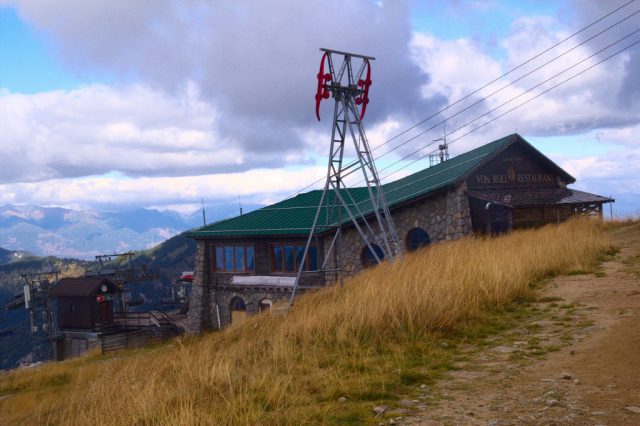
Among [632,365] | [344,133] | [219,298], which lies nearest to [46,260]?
[219,298]

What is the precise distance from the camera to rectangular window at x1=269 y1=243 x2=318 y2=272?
81.9 feet

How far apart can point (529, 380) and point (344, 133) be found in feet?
40.1

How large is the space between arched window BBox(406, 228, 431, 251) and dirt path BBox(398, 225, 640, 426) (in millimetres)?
13190

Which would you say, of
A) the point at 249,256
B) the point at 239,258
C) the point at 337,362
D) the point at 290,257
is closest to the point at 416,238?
the point at 290,257

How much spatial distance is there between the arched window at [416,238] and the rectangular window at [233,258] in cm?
895

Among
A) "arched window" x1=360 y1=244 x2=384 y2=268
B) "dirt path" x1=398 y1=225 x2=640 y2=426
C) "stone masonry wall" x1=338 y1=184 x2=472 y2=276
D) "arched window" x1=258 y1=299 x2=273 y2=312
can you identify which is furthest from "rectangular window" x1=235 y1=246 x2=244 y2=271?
"dirt path" x1=398 y1=225 x2=640 y2=426

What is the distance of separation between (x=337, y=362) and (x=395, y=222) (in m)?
16.4

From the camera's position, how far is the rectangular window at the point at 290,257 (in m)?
25.0

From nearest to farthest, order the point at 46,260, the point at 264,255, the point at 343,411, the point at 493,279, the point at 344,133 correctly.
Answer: the point at 343,411, the point at 493,279, the point at 344,133, the point at 264,255, the point at 46,260

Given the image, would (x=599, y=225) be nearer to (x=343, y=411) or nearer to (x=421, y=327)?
(x=421, y=327)

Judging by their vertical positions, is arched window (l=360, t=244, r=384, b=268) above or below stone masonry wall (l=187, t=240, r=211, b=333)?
above

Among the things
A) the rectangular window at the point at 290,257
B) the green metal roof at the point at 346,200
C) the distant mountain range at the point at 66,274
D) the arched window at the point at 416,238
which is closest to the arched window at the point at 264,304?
the rectangular window at the point at 290,257

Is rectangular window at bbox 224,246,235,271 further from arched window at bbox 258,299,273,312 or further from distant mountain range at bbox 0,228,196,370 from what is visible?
distant mountain range at bbox 0,228,196,370

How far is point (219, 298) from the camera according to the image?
28.6 m
